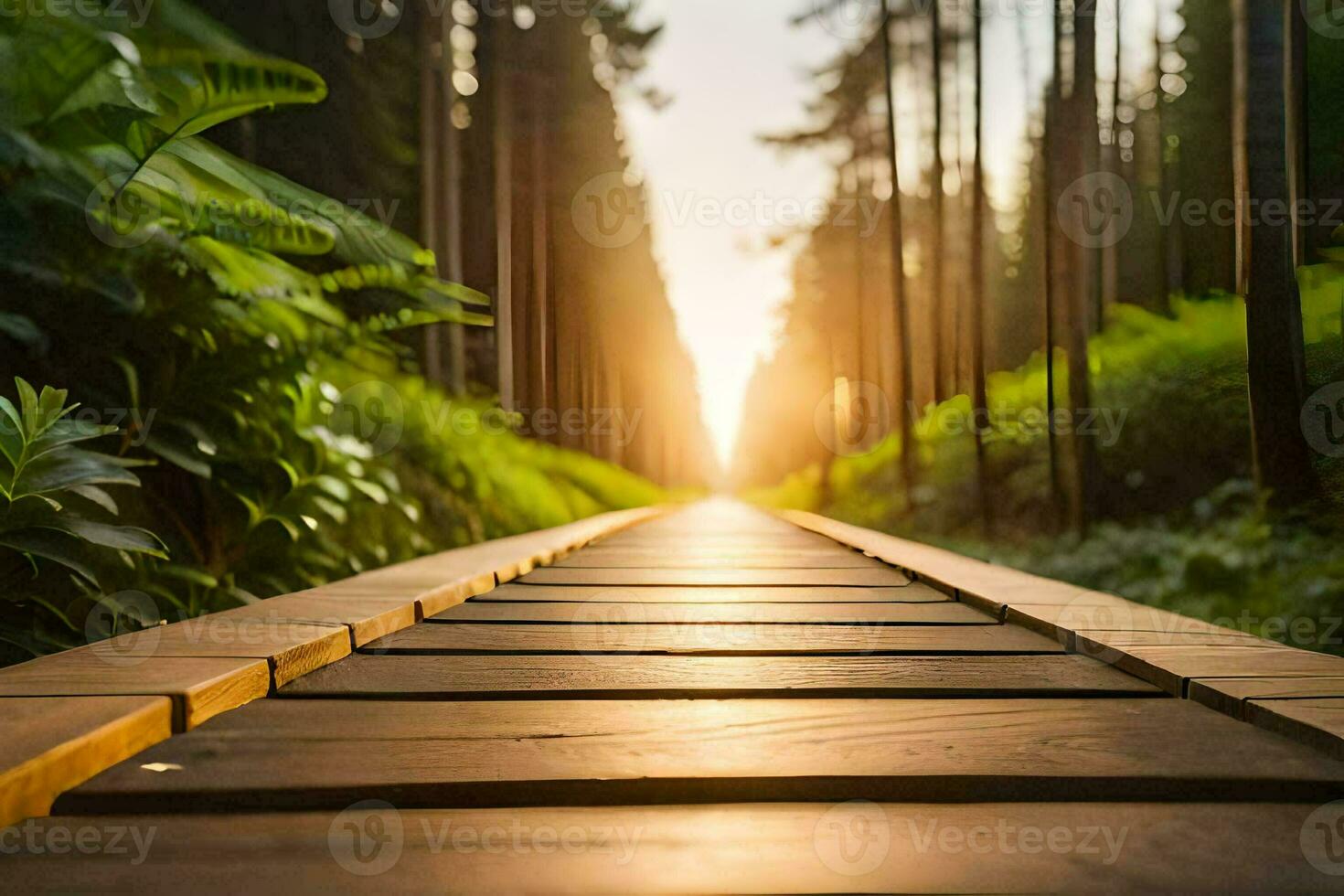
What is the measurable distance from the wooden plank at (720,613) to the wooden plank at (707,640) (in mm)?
90

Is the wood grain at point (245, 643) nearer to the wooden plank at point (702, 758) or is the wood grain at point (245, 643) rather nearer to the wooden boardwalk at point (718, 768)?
the wooden boardwalk at point (718, 768)

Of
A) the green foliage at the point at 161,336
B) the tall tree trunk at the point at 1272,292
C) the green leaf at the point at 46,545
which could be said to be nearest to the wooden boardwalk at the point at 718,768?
Result: the green leaf at the point at 46,545

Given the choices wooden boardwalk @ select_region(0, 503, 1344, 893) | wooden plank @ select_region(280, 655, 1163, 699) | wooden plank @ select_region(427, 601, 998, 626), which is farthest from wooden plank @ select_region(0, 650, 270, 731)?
wooden plank @ select_region(427, 601, 998, 626)

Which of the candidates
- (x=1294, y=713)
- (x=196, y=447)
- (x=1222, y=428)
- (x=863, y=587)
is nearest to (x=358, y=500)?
(x=196, y=447)

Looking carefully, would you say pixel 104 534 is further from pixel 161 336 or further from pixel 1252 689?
pixel 1252 689

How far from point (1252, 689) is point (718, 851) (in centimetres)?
125

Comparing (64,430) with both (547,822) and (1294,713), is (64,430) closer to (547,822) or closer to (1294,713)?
(547,822)

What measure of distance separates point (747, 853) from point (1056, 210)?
9.78 meters

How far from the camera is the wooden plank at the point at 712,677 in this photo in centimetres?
184

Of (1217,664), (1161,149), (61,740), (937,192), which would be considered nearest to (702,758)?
(61,740)

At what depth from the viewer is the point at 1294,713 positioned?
1.47m

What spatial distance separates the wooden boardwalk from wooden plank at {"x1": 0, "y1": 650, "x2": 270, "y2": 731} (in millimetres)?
11

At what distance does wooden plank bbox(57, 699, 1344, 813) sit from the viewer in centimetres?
127

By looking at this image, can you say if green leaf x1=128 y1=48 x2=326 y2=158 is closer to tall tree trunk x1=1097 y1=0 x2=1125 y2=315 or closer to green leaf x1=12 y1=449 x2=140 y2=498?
green leaf x1=12 y1=449 x2=140 y2=498
